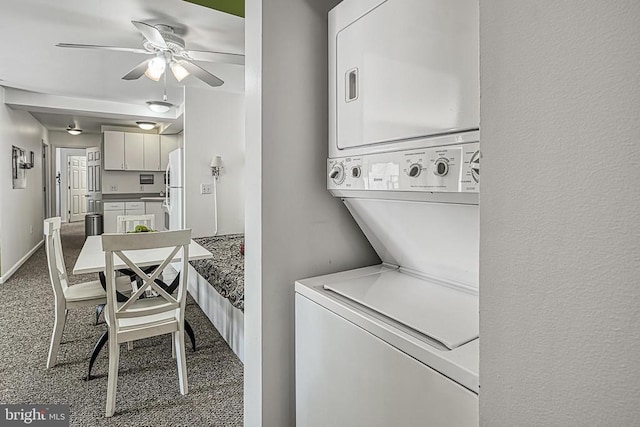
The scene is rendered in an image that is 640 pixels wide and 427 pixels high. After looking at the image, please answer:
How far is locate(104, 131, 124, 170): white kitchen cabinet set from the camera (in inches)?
260

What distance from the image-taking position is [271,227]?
4.32ft

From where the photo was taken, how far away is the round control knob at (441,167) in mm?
905

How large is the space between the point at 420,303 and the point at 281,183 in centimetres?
63

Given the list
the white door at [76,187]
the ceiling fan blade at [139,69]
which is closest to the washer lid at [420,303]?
the ceiling fan blade at [139,69]

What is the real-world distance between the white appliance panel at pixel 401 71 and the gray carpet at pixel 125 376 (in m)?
1.65

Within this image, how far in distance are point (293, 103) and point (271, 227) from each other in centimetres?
46

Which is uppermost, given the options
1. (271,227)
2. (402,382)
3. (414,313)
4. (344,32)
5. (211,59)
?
(211,59)

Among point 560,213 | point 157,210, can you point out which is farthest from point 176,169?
point 560,213

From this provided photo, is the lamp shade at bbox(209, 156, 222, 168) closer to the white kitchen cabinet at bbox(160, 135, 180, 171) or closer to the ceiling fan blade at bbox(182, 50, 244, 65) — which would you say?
the ceiling fan blade at bbox(182, 50, 244, 65)

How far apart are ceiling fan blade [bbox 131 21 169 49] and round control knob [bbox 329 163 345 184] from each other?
5.48 feet

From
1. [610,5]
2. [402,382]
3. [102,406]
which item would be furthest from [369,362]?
[102,406]

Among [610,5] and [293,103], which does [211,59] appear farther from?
[610,5]

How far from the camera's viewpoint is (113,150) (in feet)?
21.9

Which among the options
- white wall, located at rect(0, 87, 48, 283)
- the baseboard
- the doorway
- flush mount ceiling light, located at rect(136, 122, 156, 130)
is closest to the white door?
the doorway
